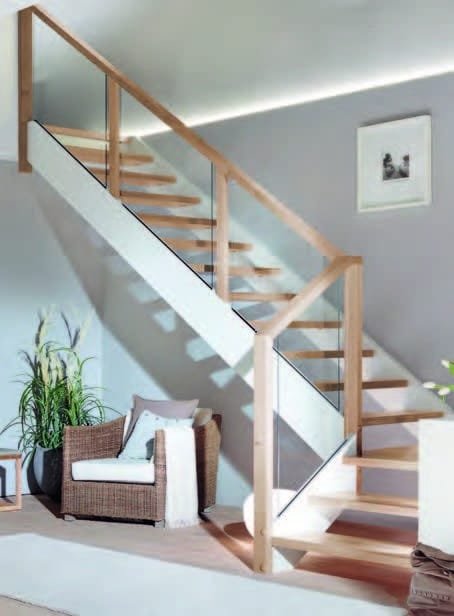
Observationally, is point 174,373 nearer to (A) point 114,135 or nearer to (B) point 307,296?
(A) point 114,135

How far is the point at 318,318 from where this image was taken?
6250 mm

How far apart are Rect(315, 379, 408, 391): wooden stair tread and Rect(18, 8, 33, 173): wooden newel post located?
10.8 feet

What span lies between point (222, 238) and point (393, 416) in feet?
4.91

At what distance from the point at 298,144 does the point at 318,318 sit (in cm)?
177

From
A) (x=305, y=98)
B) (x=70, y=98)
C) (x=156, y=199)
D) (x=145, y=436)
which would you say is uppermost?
(x=70, y=98)

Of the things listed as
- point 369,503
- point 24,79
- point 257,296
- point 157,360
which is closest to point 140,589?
point 369,503

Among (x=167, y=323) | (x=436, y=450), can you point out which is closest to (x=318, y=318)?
(x=436, y=450)

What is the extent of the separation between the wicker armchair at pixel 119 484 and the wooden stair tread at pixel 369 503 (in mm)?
1471

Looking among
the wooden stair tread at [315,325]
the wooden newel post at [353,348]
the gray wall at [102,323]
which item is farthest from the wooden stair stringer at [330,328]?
the gray wall at [102,323]

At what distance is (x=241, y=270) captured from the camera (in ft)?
22.1

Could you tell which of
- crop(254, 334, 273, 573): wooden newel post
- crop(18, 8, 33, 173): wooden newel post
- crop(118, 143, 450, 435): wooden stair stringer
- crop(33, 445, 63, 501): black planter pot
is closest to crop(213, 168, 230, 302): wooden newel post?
crop(118, 143, 450, 435): wooden stair stringer

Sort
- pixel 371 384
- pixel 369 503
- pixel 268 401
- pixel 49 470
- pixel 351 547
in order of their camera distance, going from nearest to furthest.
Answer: pixel 351 547 → pixel 268 401 → pixel 369 503 → pixel 371 384 → pixel 49 470

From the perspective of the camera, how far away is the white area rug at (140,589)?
191 inches

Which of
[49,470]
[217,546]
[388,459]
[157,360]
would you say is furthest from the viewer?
[157,360]
